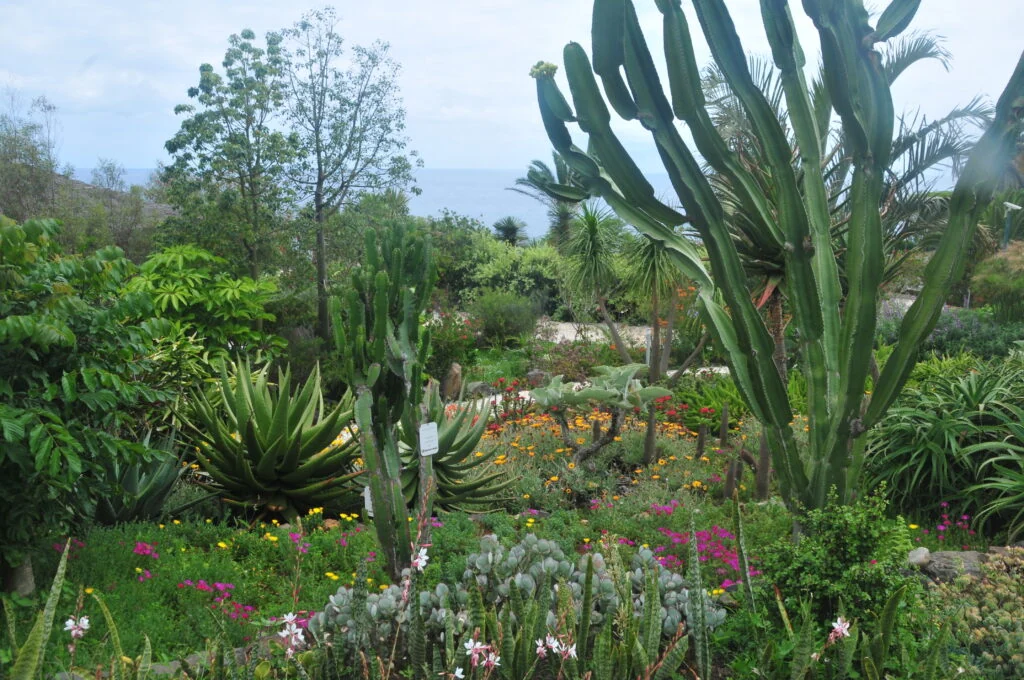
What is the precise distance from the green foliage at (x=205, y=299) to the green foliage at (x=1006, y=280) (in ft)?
32.5

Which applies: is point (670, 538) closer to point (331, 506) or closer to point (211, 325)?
point (331, 506)

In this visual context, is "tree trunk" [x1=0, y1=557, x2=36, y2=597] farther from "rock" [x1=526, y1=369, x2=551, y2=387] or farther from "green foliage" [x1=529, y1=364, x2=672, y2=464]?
"rock" [x1=526, y1=369, x2=551, y2=387]

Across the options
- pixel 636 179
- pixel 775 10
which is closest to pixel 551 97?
pixel 636 179

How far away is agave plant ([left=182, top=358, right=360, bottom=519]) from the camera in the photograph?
18.8 feet

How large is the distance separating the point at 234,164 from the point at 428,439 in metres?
8.89

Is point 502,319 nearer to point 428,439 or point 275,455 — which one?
point 275,455

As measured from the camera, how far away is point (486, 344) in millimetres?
15820

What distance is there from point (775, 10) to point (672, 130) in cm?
61

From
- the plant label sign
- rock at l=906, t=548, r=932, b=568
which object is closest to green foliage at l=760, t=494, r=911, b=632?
rock at l=906, t=548, r=932, b=568

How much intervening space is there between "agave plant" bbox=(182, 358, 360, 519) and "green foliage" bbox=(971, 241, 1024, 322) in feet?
31.0

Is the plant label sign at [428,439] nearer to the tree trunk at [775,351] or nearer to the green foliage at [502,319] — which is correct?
the tree trunk at [775,351]

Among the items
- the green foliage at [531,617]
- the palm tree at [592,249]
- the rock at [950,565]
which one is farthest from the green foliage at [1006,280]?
the green foliage at [531,617]

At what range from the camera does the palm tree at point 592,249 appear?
393 inches

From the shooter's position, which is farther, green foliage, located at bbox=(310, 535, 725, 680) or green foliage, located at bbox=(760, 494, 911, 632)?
green foliage, located at bbox=(760, 494, 911, 632)
